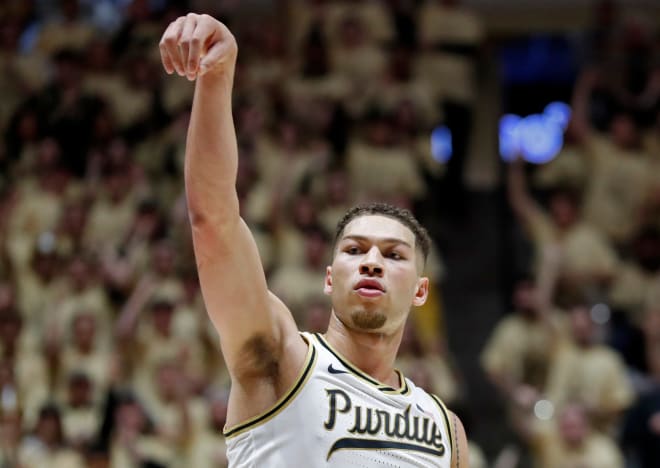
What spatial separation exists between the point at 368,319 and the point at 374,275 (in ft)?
0.48

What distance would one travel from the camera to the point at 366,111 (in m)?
10.7

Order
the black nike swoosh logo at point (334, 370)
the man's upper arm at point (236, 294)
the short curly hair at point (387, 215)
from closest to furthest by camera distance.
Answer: the man's upper arm at point (236, 294) < the black nike swoosh logo at point (334, 370) < the short curly hair at point (387, 215)

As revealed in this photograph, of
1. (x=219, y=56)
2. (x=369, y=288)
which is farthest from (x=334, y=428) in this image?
(x=219, y=56)

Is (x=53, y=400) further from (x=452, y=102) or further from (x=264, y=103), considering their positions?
(x=452, y=102)

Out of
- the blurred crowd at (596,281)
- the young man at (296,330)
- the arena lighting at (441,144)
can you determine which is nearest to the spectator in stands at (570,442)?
the blurred crowd at (596,281)

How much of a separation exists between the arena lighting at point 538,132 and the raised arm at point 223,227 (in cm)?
964

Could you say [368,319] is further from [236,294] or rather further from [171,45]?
[171,45]

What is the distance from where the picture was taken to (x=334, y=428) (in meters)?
3.63

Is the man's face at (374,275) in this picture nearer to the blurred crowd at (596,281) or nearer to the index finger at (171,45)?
the index finger at (171,45)

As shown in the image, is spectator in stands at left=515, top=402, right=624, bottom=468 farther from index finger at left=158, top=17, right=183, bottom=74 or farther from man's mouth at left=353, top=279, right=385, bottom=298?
index finger at left=158, top=17, right=183, bottom=74

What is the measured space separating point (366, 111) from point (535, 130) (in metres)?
3.10

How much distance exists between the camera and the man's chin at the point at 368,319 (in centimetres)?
387

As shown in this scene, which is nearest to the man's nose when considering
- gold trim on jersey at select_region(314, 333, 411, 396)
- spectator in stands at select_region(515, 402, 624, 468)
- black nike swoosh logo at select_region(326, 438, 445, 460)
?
gold trim on jersey at select_region(314, 333, 411, 396)

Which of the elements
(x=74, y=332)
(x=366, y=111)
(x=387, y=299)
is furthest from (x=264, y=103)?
(x=387, y=299)
